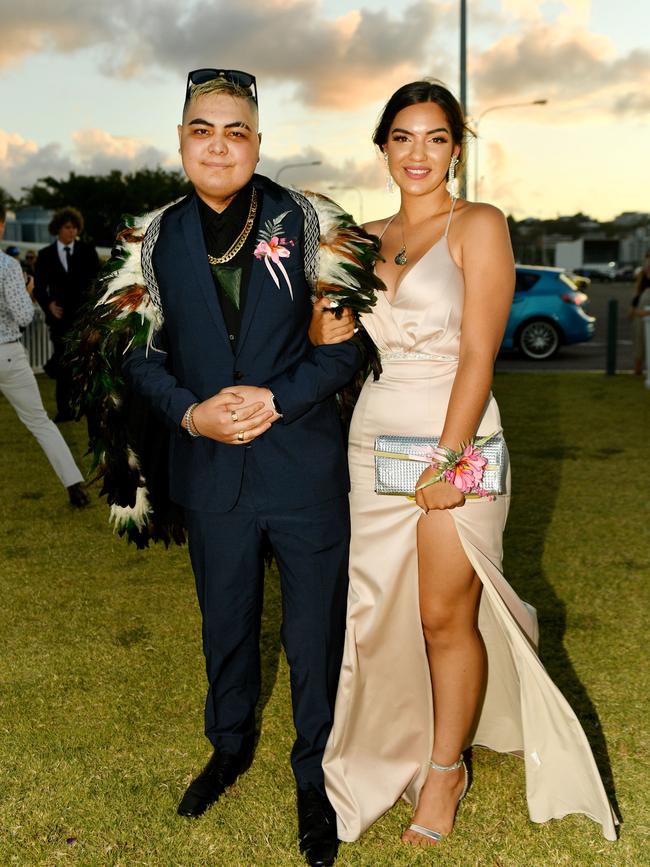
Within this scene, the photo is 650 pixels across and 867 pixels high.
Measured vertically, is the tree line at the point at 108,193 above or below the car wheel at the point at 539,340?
above

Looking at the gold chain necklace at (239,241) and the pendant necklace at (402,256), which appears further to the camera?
the pendant necklace at (402,256)

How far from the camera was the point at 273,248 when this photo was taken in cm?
273

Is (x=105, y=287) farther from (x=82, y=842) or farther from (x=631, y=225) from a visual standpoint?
(x=631, y=225)

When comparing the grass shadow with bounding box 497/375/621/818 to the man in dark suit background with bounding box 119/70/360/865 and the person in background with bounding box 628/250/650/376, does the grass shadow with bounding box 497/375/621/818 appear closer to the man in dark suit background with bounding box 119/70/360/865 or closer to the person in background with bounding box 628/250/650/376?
the man in dark suit background with bounding box 119/70/360/865

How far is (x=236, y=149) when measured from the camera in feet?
8.83

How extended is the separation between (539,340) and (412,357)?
49.3 feet

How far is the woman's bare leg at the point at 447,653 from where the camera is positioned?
2.88 metres

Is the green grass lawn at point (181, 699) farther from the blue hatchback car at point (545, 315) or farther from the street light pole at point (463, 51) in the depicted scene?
the street light pole at point (463, 51)

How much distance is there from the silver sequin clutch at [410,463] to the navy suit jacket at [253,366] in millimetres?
136

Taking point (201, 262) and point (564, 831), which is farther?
point (564, 831)

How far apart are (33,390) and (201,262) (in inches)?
177

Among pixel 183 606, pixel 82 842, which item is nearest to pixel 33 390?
pixel 183 606

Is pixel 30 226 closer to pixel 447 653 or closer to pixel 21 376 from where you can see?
pixel 21 376

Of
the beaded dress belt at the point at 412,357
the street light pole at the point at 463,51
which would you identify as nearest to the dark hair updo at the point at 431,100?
the beaded dress belt at the point at 412,357
